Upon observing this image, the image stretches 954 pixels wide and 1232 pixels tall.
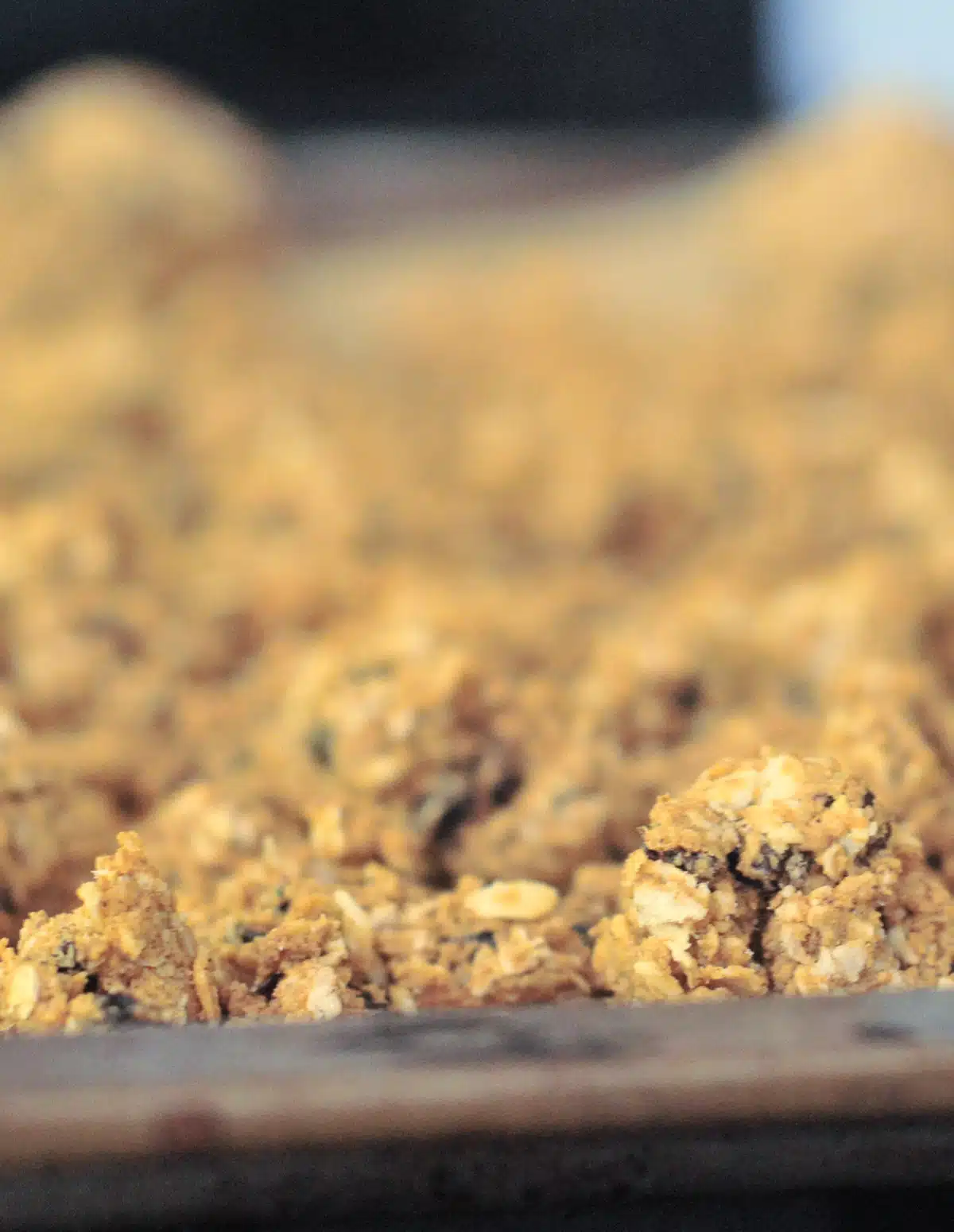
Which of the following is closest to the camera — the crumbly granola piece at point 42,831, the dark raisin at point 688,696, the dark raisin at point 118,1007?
the dark raisin at point 118,1007

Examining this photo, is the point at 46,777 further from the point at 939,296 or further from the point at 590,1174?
the point at 939,296

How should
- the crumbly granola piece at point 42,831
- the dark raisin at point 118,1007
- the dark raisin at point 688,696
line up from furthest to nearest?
the dark raisin at point 688,696, the crumbly granola piece at point 42,831, the dark raisin at point 118,1007

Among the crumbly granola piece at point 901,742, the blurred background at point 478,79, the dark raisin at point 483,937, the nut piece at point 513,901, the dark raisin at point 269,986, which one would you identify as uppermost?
the blurred background at point 478,79

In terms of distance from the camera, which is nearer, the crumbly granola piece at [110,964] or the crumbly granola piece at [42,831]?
the crumbly granola piece at [110,964]

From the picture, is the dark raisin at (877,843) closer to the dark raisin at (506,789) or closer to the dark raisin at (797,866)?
the dark raisin at (797,866)

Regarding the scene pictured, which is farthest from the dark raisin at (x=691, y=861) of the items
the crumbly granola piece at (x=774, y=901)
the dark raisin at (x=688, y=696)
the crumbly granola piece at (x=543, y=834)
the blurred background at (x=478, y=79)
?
the blurred background at (x=478, y=79)

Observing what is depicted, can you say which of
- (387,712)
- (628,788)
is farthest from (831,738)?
(387,712)
